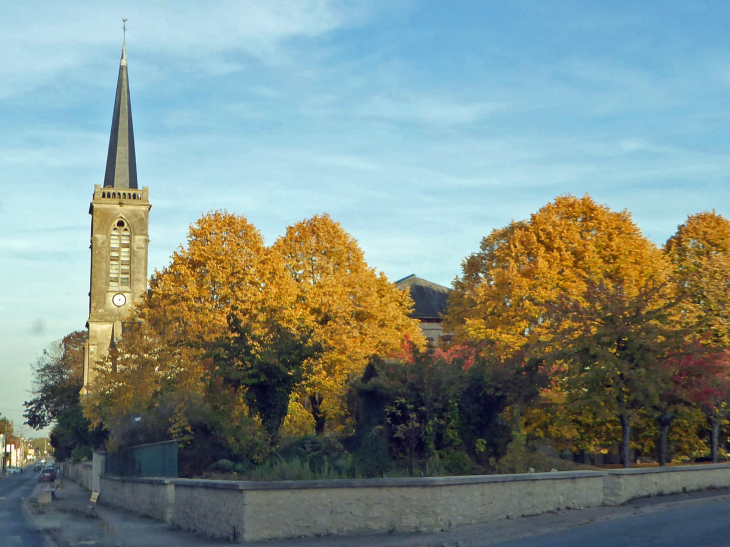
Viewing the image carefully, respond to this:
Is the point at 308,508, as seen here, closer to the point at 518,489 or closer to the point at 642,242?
the point at 518,489

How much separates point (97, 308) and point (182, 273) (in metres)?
28.1

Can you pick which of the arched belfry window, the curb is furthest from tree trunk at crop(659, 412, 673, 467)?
the arched belfry window

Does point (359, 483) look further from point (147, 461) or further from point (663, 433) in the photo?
point (663, 433)

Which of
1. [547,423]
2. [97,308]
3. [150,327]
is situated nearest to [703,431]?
[547,423]

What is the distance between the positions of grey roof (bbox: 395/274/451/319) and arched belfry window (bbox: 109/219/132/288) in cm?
2293

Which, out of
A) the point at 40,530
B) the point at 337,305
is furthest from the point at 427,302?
the point at 40,530

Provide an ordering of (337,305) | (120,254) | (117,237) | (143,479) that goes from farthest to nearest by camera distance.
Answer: (117,237) → (120,254) → (337,305) → (143,479)

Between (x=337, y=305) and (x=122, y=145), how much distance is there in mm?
35962

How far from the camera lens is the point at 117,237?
63.2 m

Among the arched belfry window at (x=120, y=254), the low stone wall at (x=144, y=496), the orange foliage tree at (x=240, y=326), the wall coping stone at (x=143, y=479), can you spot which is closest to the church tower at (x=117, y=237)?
the arched belfry window at (x=120, y=254)

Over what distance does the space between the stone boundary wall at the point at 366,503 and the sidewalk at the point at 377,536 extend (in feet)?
0.78

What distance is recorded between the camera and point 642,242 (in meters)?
37.0

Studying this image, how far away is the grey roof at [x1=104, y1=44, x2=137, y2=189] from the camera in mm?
64312

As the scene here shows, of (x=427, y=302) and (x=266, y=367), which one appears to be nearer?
(x=266, y=367)
